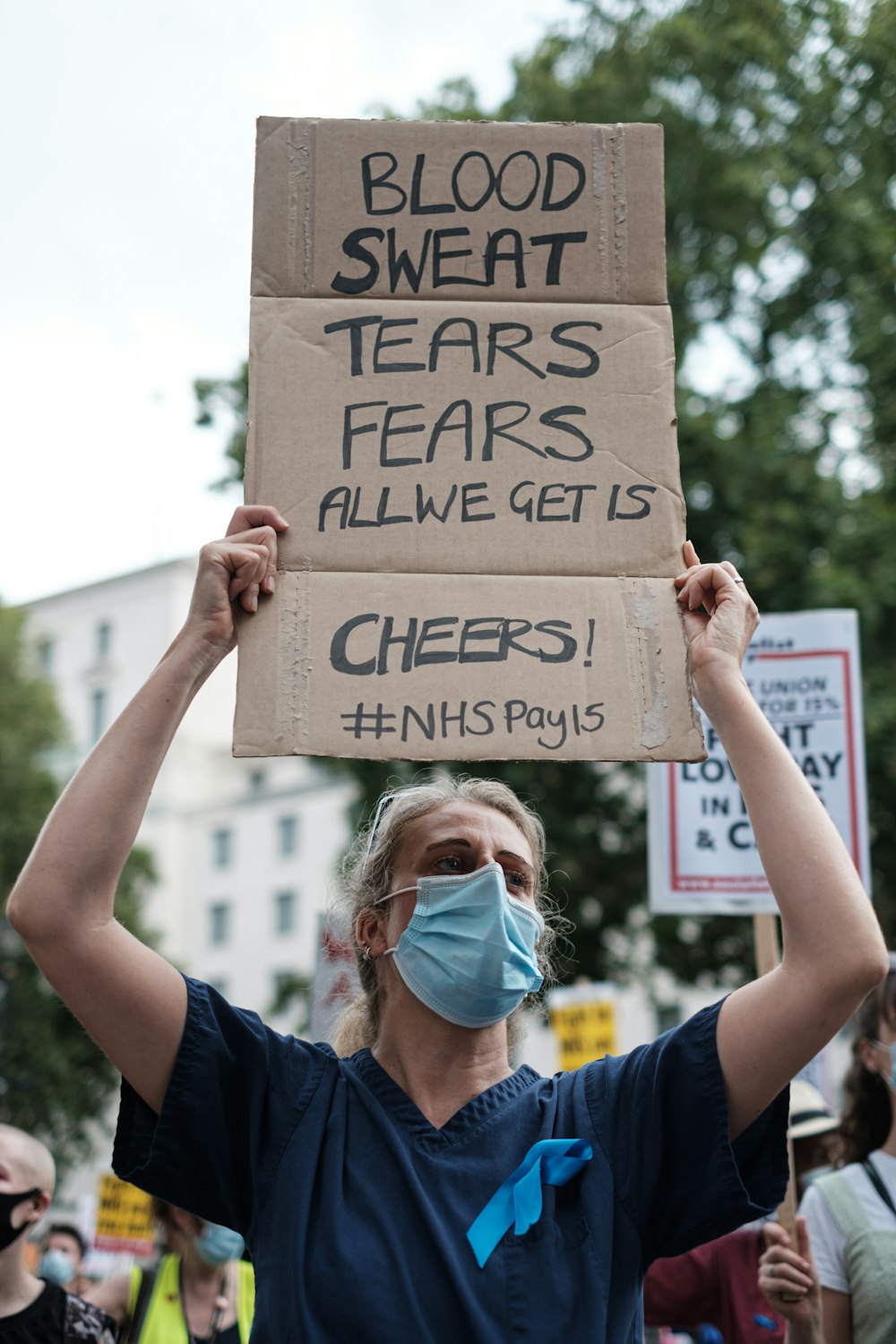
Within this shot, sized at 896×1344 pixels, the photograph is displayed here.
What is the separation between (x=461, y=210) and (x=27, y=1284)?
2.79 meters

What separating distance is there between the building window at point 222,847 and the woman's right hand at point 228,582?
41.0 metres

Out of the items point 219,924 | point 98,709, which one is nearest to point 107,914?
point 219,924

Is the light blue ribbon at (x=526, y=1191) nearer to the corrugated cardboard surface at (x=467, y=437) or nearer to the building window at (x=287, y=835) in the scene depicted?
the corrugated cardboard surface at (x=467, y=437)

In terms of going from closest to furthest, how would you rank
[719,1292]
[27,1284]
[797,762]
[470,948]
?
[470,948] → [27,1284] → [719,1292] → [797,762]

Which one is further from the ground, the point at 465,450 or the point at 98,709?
the point at 98,709

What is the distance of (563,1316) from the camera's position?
2.01 m

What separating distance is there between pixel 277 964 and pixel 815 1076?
1409 inches

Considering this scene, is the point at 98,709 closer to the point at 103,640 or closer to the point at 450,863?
the point at 103,640

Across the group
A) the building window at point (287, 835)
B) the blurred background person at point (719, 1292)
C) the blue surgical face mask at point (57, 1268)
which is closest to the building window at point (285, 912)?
the building window at point (287, 835)

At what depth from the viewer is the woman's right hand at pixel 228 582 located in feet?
7.78

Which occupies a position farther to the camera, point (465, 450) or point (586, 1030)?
point (586, 1030)

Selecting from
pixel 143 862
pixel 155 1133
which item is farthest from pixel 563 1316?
pixel 143 862

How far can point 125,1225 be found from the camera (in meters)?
9.70

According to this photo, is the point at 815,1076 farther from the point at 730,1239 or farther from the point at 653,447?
the point at 653,447
